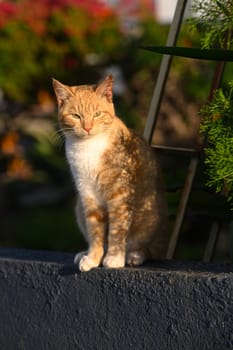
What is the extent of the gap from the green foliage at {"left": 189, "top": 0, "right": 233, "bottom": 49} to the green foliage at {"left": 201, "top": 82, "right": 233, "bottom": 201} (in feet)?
1.05

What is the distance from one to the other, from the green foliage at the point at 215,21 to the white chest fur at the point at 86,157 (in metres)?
0.57

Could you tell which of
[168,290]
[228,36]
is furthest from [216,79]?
[168,290]

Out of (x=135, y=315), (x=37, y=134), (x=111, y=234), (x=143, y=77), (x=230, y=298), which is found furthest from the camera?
(x=37, y=134)

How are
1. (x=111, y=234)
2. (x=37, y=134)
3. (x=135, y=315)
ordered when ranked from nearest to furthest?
1. (x=135, y=315)
2. (x=111, y=234)
3. (x=37, y=134)

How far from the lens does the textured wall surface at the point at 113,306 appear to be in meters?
3.13

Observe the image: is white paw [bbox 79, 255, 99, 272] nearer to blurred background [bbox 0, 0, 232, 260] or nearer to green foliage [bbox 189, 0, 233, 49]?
green foliage [bbox 189, 0, 233, 49]

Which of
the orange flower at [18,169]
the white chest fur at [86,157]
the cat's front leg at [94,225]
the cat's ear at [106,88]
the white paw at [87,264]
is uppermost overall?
the cat's ear at [106,88]

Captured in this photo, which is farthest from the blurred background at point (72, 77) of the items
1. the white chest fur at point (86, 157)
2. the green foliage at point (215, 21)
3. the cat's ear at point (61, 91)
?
the white chest fur at point (86, 157)

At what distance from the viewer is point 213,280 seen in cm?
312

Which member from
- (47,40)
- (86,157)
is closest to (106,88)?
(86,157)

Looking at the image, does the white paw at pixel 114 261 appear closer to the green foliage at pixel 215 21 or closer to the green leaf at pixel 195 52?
the green leaf at pixel 195 52

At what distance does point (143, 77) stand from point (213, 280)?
19.3 ft

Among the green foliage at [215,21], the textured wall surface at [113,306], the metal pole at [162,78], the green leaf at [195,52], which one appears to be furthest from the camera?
the metal pole at [162,78]

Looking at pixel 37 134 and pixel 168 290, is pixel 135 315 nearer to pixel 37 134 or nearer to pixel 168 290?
pixel 168 290
